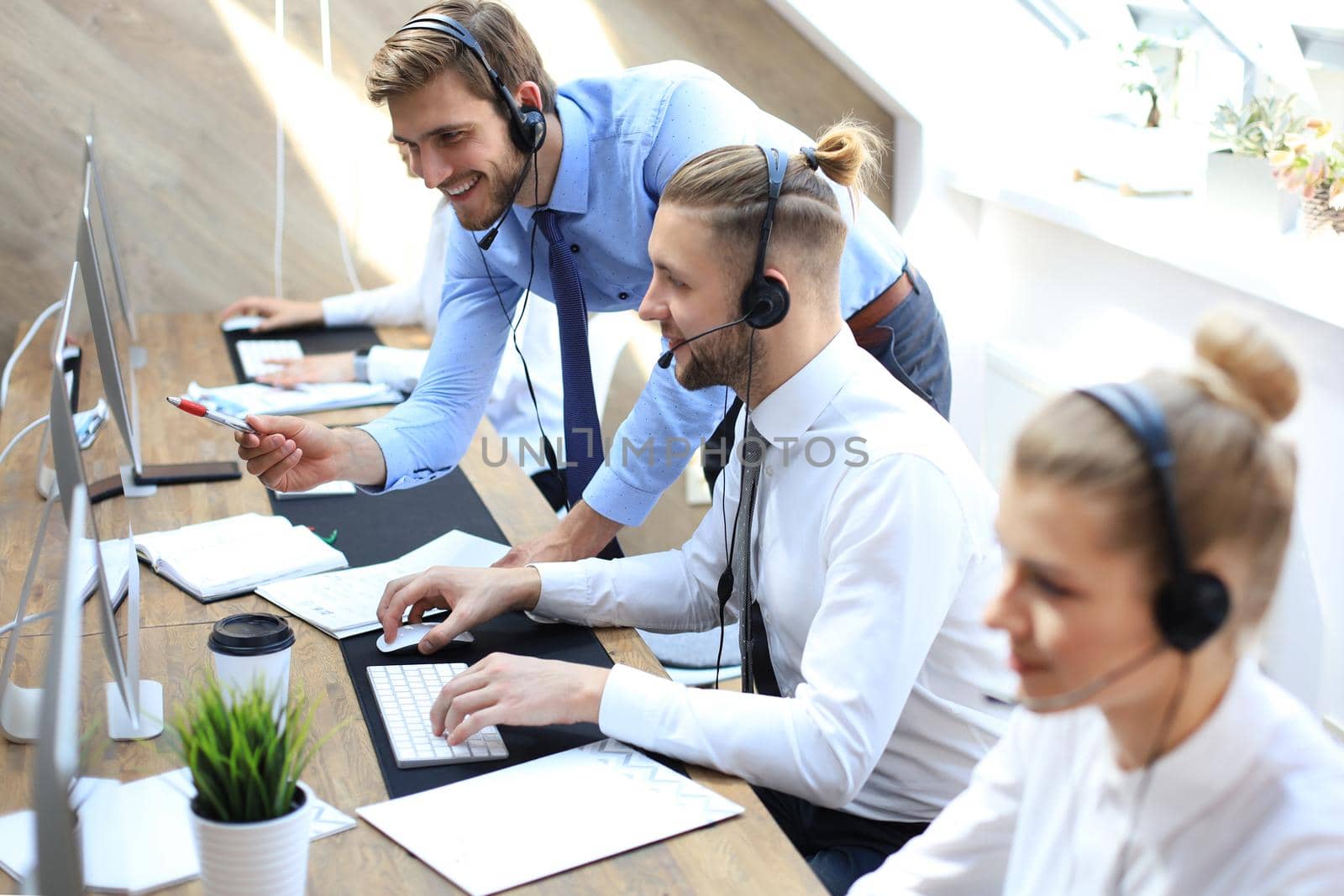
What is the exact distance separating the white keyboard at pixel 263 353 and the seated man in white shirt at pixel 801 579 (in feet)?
4.66

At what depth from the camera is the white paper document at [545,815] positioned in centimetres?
108

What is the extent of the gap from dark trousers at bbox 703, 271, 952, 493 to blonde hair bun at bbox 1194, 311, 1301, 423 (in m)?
1.00

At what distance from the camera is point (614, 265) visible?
75.9 inches

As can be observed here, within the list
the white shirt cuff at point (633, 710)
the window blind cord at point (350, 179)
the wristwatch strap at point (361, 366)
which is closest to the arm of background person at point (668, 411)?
the white shirt cuff at point (633, 710)

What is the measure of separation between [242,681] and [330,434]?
0.60 m

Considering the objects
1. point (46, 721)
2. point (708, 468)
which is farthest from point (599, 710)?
point (708, 468)

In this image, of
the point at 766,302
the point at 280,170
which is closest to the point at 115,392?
the point at 766,302

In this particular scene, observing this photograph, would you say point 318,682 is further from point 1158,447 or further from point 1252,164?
point 1252,164

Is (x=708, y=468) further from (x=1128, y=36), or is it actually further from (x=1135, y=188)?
(x=1128, y=36)

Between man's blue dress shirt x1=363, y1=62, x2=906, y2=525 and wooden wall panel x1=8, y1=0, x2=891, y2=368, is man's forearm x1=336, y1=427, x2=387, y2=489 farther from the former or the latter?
wooden wall panel x1=8, y1=0, x2=891, y2=368

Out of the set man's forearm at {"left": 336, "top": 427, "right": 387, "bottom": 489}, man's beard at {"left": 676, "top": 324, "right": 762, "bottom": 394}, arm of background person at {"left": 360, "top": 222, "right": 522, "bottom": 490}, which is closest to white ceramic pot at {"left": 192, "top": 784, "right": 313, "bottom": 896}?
man's beard at {"left": 676, "top": 324, "right": 762, "bottom": 394}

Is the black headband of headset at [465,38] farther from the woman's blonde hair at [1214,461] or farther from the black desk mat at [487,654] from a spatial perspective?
the woman's blonde hair at [1214,461]

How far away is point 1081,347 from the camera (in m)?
2.70

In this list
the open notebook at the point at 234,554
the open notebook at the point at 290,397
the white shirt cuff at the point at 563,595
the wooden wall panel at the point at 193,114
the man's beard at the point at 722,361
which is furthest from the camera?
the wooden wall panel at the point at 193,114
